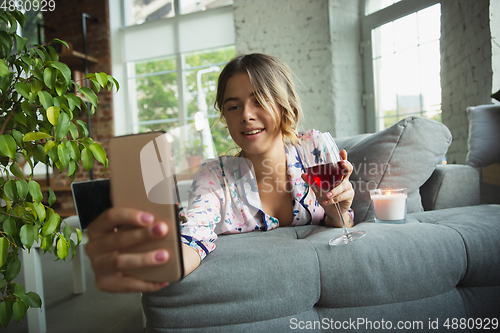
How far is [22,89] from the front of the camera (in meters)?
0.76

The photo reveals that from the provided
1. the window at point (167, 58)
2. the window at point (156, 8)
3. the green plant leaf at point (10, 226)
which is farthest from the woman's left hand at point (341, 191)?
the window at point (156, 8)

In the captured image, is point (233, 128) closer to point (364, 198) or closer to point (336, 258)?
A: point (336, 258)

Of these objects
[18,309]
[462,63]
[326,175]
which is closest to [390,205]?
[326,175]

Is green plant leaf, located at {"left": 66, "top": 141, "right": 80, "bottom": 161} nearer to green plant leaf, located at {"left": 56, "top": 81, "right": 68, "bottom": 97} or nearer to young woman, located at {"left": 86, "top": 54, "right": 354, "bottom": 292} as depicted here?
green plant leaf, located at {"left": 56, "top": 81, "right": 68, "bottom": 97}

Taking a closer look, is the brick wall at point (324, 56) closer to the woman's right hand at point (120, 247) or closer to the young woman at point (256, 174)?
the young woman at point (256, 174)

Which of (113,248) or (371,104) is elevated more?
(371,104)

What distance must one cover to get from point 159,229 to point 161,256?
0.08 ft

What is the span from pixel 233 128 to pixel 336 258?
48cm

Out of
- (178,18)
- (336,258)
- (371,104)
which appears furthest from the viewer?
(178,18)

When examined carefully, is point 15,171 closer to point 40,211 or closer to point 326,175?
point 40,211

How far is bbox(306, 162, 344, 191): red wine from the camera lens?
31.7 inches

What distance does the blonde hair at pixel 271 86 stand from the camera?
37.9 inches

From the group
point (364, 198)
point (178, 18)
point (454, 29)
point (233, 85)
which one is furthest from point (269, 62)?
point (178, 18)

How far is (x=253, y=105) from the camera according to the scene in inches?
37.8
